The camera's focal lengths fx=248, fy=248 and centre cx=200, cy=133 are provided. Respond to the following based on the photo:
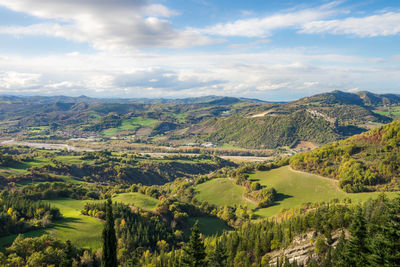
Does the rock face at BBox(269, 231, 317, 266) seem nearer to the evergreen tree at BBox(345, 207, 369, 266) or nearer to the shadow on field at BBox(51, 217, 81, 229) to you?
the evergreen tree at BBox(345, 207, 369, 266)

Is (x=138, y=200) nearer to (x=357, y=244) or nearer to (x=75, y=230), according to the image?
(x=75, y=230)

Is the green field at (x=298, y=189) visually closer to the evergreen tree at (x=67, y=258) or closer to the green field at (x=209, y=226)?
the green field at (x=209, y=226)

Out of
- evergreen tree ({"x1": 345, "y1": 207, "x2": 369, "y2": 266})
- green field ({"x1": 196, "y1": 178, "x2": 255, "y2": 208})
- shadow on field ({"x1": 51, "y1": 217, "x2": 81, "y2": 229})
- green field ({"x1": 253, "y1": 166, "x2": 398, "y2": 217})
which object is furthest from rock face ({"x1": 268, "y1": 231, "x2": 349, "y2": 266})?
shadow on field ({"x1": 51, "y1": 217, "x2": 81, "y2": 229})

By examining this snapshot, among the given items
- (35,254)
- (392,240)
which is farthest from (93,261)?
(392,240)

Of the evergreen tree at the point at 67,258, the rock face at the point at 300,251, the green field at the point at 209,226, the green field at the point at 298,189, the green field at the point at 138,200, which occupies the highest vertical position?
the evergreen tree at the point at 67,258

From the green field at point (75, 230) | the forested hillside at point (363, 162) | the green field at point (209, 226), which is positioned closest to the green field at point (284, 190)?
the forested hillside at point (363, 162)

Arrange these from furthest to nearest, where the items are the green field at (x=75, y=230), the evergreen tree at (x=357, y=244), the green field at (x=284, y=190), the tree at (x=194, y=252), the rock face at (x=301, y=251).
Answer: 1. the green field at (x=284, y=190)
2. the green field at (x=75, y=230)
3. the rock face at (x=301, y=251)
4. the tree at (x=194, y=252)
5. the evergreen tree at (x=357, y=244)

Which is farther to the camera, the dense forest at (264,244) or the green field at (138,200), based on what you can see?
the green field at (138,200)
